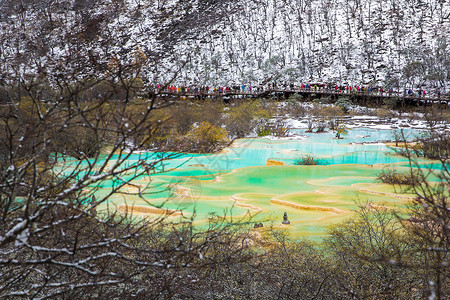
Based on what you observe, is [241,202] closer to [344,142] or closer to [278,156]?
[278,156]

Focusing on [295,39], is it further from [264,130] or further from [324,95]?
[264,130]

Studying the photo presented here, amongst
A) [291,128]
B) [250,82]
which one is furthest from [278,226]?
[250,82]

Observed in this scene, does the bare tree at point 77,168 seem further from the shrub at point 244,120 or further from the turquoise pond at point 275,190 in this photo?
the shrub at point 244,120

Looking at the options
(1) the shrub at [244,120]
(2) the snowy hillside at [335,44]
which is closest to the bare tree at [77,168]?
(1) the shrub at [244,120]

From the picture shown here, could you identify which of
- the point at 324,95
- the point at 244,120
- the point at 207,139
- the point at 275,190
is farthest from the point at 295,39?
the point at 275,190

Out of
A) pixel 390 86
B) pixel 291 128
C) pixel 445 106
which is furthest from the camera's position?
pixel 390 86

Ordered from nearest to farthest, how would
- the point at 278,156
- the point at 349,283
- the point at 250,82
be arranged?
the point at 349,283 < the point at 278,156 < the point at 250,82
